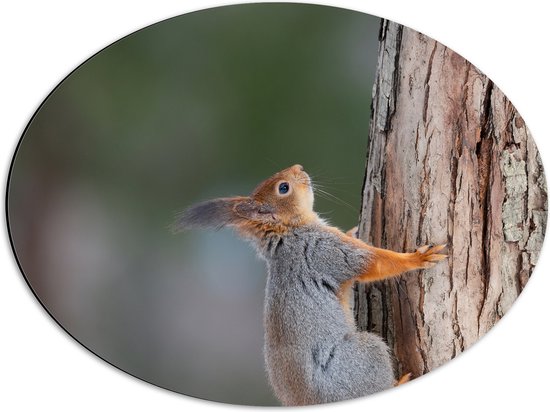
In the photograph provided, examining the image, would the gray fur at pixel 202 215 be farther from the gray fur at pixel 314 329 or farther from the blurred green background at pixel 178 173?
the gray fur at pixel 314 329

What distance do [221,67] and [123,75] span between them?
366 mm

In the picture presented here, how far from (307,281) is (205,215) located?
414mm

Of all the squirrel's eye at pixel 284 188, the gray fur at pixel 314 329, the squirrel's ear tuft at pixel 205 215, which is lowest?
the gray fur at pixel 314 329

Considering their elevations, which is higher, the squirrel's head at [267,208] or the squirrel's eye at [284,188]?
the squirrel's eye at [284,188]

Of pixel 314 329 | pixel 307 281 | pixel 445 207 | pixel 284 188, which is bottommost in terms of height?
pixel 314 329

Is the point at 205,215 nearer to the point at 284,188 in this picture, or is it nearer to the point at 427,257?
the point at 284,188

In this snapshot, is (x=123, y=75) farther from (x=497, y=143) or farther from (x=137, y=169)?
(x=497, y=143)

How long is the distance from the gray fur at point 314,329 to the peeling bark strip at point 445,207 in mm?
85

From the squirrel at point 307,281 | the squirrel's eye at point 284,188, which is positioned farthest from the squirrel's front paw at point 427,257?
the squirrel's eye at point 284,188

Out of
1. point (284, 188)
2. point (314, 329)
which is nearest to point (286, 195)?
point (284, 188)

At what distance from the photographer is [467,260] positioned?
245cm

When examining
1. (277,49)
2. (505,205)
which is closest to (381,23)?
(277,49)

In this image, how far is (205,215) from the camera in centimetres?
238

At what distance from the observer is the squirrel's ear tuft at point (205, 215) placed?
93.6 inches
